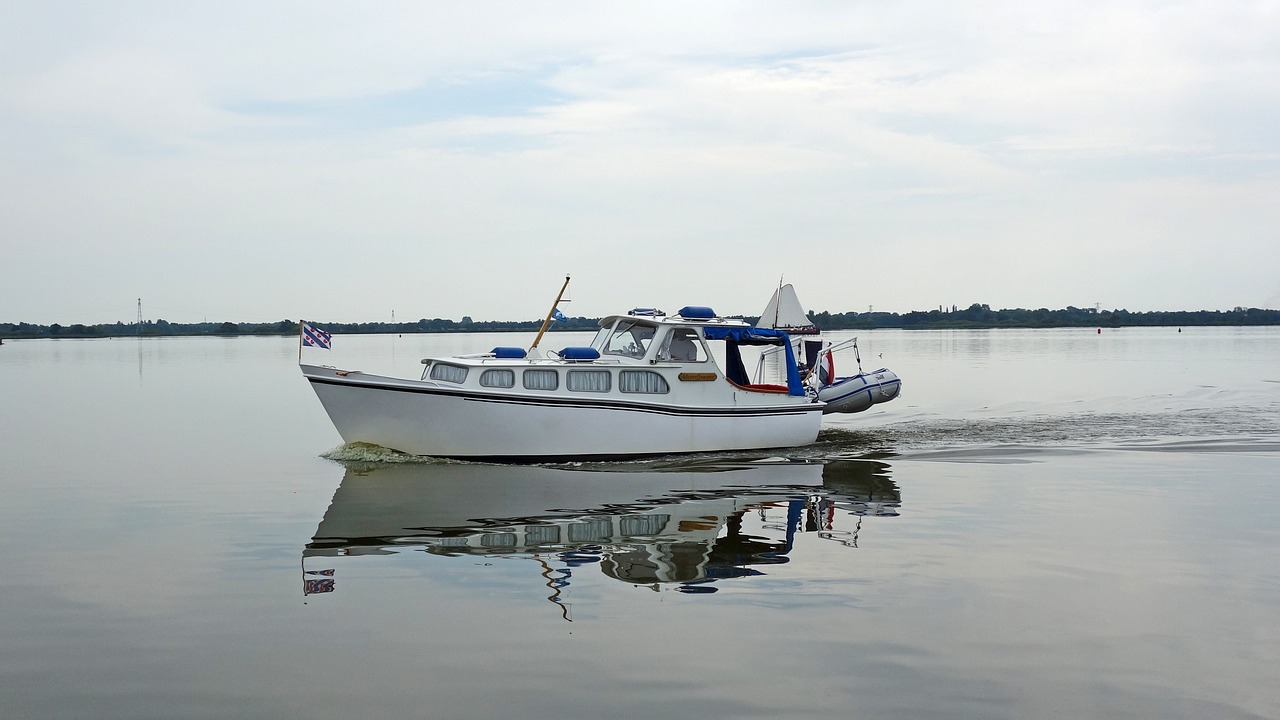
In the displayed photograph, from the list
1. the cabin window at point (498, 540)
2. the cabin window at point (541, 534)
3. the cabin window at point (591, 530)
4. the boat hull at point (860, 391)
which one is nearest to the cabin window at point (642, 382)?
the boat hull at point (860, 391)

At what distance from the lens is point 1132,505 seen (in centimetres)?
1709

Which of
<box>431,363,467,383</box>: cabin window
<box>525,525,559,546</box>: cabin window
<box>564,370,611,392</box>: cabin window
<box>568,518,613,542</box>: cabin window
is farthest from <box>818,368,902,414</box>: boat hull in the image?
<box>525,525,559,546</box>: cabin window

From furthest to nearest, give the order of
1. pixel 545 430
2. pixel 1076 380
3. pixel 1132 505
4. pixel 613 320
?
1. pixel 1076 380
2. pixel 613 320
3. pixel 545 430
4. pixel 1132 505

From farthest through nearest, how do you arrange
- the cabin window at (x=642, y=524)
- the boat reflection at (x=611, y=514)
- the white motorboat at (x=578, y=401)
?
1. the white motorboat at (x=578, y=401)
2. the cabin window at (x=642, y=524)
3. the boat reflection at (x=611, y=514)

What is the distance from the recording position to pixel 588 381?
878 inches

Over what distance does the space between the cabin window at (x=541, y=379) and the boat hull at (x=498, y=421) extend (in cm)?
34

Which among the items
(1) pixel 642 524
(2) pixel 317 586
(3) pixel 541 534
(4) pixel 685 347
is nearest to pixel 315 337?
(4) pixel 685 347

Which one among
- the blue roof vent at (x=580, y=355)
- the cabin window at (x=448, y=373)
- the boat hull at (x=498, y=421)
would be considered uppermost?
the blue roof vent at (x=580, y=355)

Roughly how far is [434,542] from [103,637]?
504cm

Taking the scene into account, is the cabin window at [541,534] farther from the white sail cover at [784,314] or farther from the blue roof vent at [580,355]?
the white sail cover at [784,314]

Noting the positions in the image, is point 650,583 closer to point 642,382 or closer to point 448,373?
point 642,382

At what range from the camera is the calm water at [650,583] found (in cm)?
867

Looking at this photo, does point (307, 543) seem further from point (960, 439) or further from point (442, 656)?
point (960, 439)

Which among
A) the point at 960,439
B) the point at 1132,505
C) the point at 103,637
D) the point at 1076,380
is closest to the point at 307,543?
the point at 103,637
